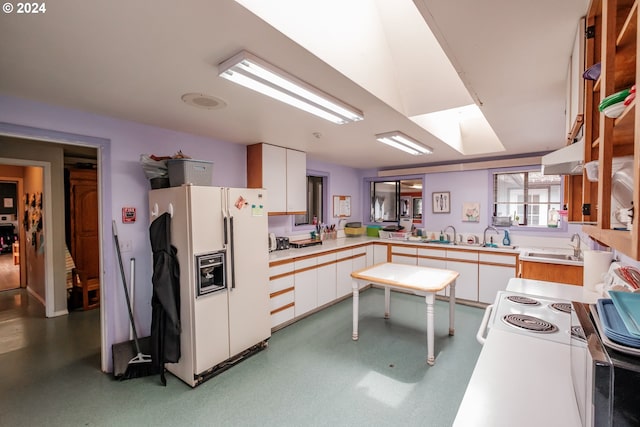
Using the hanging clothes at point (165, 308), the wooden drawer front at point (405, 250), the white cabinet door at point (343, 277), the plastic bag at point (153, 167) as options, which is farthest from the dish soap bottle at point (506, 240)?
the plastic bag at point (153, 167)

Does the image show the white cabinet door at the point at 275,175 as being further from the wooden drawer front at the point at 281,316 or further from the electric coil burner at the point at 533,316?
the electric coil burner at the point at 533,316

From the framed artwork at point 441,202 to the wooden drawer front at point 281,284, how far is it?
3.09 metres

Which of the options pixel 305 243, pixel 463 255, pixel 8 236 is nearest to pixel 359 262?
pixel 305 243

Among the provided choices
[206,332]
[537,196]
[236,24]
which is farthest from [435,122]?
[537,196]

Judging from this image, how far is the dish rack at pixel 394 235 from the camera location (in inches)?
201

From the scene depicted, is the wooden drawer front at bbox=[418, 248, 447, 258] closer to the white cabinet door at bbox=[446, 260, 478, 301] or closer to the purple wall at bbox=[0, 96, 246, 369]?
the white cabinet door at bbox=[446, 260, 478, 301]

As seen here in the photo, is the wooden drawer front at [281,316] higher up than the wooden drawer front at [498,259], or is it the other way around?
the wooden drawer front at [498,259]

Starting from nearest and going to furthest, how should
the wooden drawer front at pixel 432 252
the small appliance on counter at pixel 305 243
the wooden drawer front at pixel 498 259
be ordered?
the wooden drawer front at pixel 498 259 → the small appliance on counter at pixel 305 243 → the wooden drawer front at pixel 432 252

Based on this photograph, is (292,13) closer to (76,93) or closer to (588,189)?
(588,189)

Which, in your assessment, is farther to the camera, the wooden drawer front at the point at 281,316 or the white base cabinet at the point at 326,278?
the white base cabinet at the point at 326,278

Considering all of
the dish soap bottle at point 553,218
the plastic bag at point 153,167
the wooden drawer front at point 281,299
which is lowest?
the wooden drawer front at point 281,299

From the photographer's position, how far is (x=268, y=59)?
1.50 metres

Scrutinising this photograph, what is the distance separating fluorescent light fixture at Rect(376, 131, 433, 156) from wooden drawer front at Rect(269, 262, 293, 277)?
1.90 metres

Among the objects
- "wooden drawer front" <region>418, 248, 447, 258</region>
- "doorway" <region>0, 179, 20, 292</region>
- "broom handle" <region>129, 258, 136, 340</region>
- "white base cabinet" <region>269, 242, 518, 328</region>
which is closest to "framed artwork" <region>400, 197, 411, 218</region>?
"white base cabinet" <region>269, 242, 518, 328</region>
